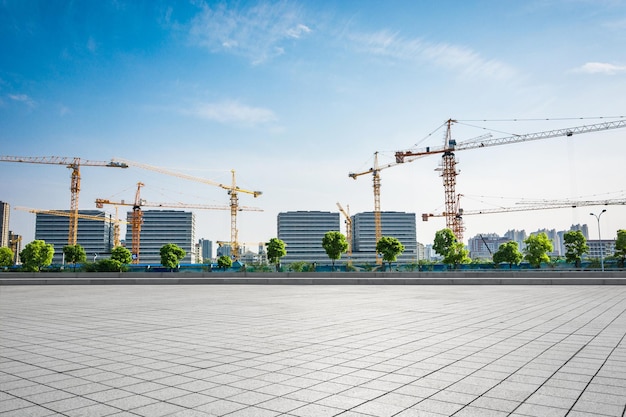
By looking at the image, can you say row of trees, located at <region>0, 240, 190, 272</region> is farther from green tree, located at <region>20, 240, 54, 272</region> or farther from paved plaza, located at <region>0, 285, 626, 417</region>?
paved plaza, located at <region>0, 285, 626, 417</region>

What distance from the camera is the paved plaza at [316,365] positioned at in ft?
16.7

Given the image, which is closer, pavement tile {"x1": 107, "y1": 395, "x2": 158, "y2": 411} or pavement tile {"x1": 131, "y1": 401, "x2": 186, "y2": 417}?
pavement tile {"x1": 131, "y1": 401, "x2": 186, "y2": 417}

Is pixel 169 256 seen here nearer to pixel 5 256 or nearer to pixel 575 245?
pixel 5 256

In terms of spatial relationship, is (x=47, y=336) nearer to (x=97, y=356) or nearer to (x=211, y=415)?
(x=97, y=356)

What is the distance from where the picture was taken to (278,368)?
6.86 meters

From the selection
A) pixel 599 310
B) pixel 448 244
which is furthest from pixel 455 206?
pixel 599 310

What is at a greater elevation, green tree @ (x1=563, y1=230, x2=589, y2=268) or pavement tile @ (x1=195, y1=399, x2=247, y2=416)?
green tree @ (x1=563, y1=230, x2=589, y2=268)

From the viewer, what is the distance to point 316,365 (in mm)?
7066

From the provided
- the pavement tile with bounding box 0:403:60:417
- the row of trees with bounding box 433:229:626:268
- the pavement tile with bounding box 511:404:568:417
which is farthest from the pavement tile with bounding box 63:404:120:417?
the row of trees with bounding box 433:229:626:268

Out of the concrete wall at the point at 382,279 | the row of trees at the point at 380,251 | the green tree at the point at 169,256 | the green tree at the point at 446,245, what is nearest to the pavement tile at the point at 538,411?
the concrete wall at the point at 382,279

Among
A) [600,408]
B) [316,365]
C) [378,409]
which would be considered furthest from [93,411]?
[600,408]

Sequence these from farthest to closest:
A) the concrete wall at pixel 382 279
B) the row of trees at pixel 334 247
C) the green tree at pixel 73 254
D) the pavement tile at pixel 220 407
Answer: the green tree at pixel 73 254
the row of trees at pixel 334 247
the concrete wall at pixel 382 279
the pavement tile at pixel 220 407

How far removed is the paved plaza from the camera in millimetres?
5086

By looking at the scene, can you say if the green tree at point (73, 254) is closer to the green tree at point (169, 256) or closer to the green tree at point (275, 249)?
the green tree at point (169, 256)
